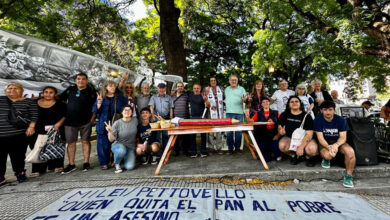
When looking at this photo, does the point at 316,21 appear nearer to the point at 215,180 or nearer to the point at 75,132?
the point at 215,180

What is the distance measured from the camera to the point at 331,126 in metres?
3.28

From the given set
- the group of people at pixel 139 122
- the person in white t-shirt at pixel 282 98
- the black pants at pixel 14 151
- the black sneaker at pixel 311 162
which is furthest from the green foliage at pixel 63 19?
the black sneaker at pixel 311 162

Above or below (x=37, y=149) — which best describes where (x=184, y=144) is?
below

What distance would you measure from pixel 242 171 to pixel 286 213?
118 cm

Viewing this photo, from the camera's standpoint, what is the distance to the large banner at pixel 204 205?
212cm

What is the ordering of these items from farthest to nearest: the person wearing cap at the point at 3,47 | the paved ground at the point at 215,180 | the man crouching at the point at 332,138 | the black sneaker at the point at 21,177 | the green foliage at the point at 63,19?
the green foliage at the point at 63,19
the person wearing cap at the point at 3,47
the black sneaker at the point at 21,177
the man crouching at the point at 332,138
the paved ground at the point at 215,180

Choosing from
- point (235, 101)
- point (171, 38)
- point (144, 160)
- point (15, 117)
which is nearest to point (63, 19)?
point (171, 38)

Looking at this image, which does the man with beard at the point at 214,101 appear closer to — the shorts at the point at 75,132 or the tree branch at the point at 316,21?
the shorts at the point at 75,132

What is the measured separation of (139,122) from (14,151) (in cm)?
239

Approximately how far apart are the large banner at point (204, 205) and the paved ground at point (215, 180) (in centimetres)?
26

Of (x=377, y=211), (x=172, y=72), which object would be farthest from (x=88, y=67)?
(x=377, y=211)

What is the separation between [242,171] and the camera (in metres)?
3.31

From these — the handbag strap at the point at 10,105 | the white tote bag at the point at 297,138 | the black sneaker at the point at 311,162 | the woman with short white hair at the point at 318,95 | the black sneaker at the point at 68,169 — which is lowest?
the black sneaker at the point at 68,169

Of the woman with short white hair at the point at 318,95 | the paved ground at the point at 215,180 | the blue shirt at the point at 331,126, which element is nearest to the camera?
the paved ground at the point at 215,180
